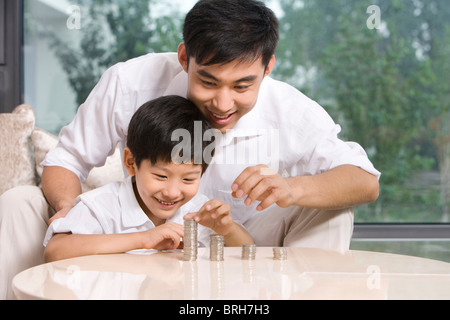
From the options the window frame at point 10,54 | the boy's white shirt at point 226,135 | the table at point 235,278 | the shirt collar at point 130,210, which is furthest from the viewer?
the window frame at point 10,54

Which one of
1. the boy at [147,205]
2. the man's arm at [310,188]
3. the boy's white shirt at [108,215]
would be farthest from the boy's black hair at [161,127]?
the man's arm at [310,188]

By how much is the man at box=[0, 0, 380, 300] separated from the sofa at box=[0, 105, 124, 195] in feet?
2.08

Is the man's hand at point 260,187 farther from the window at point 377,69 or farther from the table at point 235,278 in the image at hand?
the window at point 377,69

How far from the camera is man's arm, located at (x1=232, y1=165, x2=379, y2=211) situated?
1364 millimetres

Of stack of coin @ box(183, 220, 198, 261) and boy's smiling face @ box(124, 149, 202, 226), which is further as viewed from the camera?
boy's smiling face @ box(124, 149, 202, 226)

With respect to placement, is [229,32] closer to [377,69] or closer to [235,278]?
[235,278]

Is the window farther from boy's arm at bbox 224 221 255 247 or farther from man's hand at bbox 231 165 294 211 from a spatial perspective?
man's hand at bbox 231 165 294 211

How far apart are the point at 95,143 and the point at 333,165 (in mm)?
770

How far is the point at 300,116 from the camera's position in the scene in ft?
6.08

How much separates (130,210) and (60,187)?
32 centimetres

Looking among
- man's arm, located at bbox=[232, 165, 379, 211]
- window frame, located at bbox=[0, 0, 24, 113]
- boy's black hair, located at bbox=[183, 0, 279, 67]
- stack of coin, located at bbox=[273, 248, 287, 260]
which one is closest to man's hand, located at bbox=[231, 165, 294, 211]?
man's arm, located at bbox=[232, 165, 379, 211]

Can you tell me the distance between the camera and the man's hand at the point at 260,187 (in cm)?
136

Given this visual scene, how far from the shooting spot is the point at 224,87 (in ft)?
5.28

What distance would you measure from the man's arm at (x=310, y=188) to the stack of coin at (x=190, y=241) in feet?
0.44
